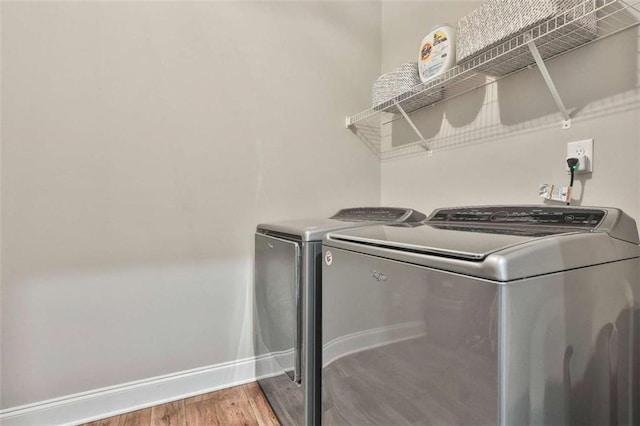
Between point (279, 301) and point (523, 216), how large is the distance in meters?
1.02

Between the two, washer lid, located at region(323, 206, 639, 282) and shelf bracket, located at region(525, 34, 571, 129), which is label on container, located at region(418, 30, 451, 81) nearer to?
shelf bracket, located at region(525, 34, 571, 129)

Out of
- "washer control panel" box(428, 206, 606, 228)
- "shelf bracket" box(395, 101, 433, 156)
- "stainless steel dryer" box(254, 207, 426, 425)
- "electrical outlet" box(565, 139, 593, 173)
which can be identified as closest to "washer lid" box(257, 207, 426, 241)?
"stainless steel dryer" box(254, 207, 426, 425)

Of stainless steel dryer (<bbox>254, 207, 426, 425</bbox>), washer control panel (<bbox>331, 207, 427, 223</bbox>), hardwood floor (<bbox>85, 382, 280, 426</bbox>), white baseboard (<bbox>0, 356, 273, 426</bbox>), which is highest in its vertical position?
washer control panel (<bbox>331, 207, 427, 223</bbox>)

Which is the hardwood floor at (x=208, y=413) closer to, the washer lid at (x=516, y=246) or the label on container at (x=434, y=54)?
the washer lid at (x=516, y=246)

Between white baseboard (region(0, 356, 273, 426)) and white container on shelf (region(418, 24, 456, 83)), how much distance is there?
1.58m

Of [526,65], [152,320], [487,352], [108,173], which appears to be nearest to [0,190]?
[108,173]

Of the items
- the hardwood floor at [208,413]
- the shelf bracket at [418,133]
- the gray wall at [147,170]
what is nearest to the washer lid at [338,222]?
the gray wall at [147,170]

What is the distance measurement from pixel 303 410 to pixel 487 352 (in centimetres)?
91

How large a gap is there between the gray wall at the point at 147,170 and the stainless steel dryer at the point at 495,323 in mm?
1015

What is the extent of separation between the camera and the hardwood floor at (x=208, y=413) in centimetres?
153

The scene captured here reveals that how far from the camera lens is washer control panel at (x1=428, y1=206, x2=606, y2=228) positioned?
936mm

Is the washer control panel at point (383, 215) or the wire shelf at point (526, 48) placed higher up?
the wire shelf at point (526, 48)

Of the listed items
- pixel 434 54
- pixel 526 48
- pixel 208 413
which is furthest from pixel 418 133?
pixel 208 413

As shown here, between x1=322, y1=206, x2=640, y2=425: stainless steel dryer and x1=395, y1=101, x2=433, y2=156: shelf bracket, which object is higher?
x1=395, y1=101, x2=433, y2=156: shelf bracket
